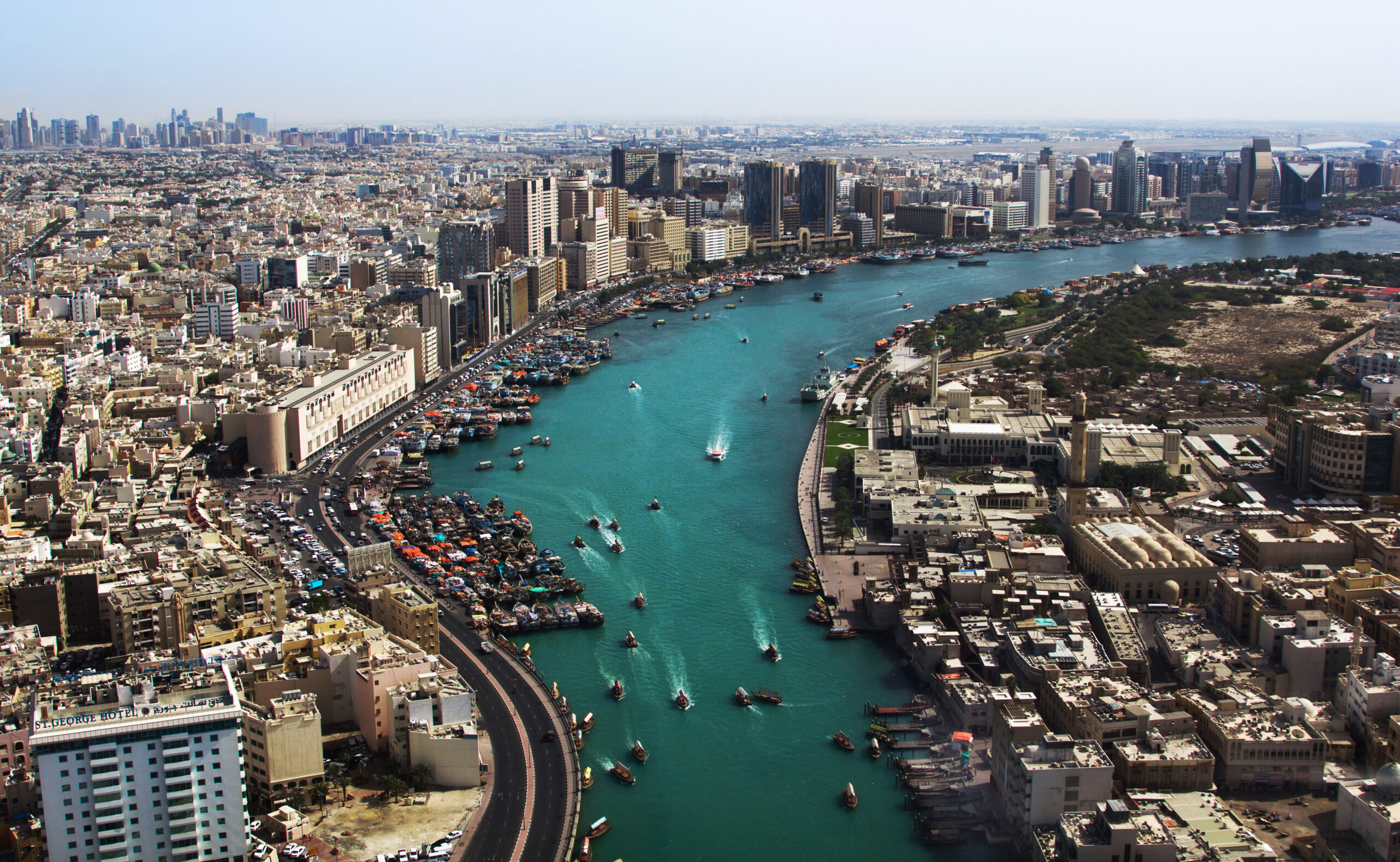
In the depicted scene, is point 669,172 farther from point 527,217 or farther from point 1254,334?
point 1254,334

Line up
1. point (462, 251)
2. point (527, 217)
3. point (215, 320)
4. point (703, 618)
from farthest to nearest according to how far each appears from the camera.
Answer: point (527, 217) < point (462, 251) < point (215, 320) < point (703, 618)

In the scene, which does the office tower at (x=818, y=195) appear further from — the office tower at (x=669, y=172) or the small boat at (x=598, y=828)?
the small boat at (x=598, y=828)

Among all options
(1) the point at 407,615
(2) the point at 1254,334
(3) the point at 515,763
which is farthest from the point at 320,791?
(2) the point at 1254,334

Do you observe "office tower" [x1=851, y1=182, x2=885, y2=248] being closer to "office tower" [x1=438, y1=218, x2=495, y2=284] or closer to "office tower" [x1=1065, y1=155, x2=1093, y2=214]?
"office tower" [x1=1065, y1=155, x2=1093, y2=214]

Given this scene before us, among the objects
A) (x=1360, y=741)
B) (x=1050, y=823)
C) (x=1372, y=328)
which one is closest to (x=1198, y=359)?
(x=1372, y=328)

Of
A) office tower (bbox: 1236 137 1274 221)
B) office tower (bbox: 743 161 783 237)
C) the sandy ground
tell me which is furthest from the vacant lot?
office tower (bbox: 1236 137 1274 221)
